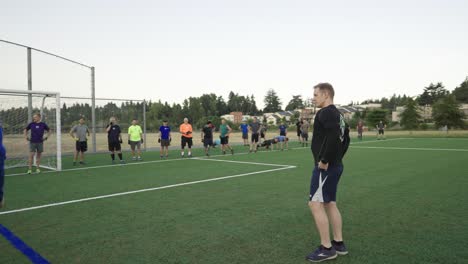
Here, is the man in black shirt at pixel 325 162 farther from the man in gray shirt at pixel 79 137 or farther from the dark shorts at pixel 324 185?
the man in gray shirt at pixel 79 137

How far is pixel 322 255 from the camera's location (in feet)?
11.8

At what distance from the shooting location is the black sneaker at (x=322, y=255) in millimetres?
3585

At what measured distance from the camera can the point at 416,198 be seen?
648 cm

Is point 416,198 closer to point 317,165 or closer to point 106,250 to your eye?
point 317,165

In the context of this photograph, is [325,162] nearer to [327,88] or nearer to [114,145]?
[327,88]

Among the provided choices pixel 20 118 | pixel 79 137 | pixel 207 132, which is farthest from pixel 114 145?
pixel 207 132

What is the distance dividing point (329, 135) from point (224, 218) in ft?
8.31

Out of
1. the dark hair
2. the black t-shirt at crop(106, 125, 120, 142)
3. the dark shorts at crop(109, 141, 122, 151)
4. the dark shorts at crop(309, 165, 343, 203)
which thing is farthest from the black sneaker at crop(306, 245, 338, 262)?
the black t-shirt at crop(106, 125, 120, 142)

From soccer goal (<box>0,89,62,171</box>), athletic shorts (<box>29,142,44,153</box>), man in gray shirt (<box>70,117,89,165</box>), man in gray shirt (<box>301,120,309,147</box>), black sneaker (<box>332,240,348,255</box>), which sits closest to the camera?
black sneaker (<box>332,240,348,255</box>)

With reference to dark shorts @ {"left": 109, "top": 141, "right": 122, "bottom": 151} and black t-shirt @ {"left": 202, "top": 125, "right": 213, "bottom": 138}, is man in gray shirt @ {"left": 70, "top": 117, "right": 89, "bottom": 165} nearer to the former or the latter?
dark shorts @ {"left": 109, "top": 141, "right": 122, "bottom": 151}

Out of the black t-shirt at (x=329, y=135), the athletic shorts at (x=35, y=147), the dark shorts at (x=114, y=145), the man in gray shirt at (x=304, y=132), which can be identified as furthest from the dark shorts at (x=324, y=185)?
the man in gray shirt at (x=304, y=132)

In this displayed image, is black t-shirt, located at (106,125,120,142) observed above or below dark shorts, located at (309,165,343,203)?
above

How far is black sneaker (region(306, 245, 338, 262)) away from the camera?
359 centimetres

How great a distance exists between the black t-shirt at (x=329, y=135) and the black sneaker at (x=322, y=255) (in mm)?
968
